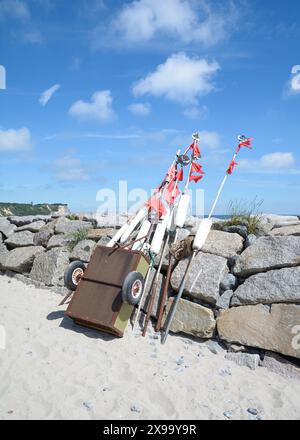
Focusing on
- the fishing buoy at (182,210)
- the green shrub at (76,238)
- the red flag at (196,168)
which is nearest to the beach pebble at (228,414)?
the fishing buoy at (182,210)

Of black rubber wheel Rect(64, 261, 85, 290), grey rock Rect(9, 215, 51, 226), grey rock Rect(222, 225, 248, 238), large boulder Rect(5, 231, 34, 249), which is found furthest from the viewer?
grey rock Rect(9, 215, 51, 226)

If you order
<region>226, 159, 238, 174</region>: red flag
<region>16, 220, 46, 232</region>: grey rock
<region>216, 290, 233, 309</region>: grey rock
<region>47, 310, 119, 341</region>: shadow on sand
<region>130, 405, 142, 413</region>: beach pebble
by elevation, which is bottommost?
<region>130, 405, 142, 413</region>: beach pebble

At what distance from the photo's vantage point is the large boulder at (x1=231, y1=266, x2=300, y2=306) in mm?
4797

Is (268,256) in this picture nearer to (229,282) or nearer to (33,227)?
(229,282)

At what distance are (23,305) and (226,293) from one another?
3.68 metres

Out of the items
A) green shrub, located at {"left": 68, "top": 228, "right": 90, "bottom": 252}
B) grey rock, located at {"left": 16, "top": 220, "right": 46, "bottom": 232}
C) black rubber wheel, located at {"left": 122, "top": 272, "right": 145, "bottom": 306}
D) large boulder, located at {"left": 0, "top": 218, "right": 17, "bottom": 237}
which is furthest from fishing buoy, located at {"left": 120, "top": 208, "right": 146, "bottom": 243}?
large boulder, located at {"left": 0, "top": 218, "right": 17, "bottom": 237}

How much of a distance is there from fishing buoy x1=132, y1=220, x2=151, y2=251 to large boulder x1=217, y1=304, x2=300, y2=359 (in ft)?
5.76

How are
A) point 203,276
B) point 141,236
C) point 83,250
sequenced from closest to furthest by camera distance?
1. point 203,276
2. point 141,236
3. point 83,250

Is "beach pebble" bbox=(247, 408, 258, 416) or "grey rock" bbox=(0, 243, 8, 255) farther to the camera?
"grey rock" bbox=(0, 243, 8, 255)

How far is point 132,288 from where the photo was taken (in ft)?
15.5

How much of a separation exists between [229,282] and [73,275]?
95.3 inches

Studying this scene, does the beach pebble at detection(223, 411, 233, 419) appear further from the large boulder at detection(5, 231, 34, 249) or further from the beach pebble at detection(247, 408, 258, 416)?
the large boulder at detection(5, 231, 34, 249)

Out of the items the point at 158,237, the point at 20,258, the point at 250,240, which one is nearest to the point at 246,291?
the point at 250,240

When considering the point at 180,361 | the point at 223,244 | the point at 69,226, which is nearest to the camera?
the point at 180,361
